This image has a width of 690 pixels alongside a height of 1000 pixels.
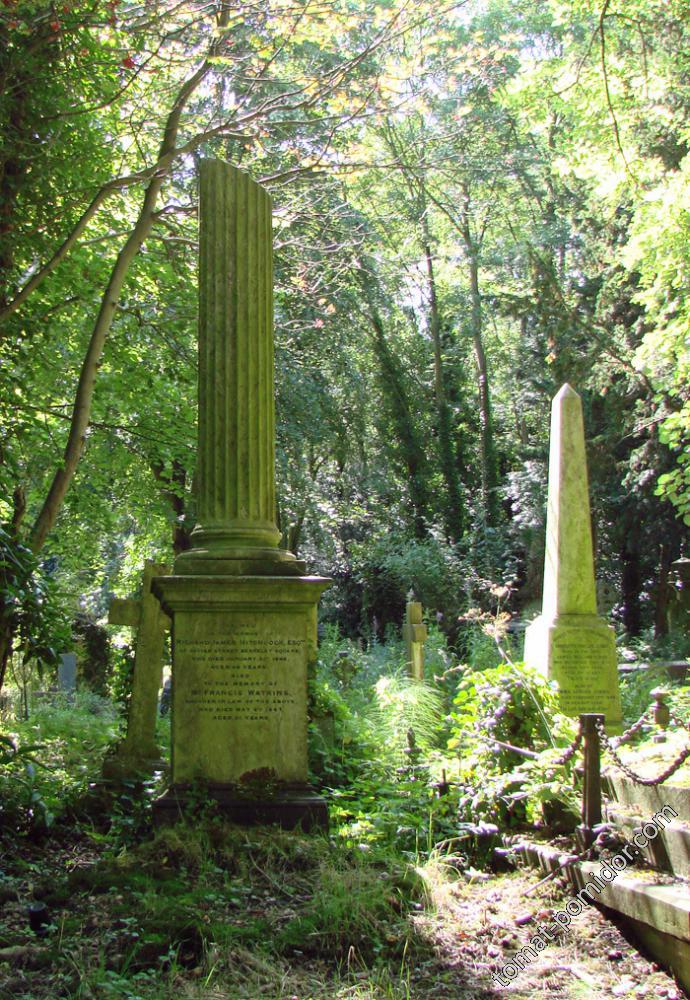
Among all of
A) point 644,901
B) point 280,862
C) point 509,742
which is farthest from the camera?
point 509,742

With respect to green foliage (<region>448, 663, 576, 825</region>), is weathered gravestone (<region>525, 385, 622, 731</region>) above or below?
above

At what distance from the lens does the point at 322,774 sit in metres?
6.93

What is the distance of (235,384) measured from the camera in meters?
6.41

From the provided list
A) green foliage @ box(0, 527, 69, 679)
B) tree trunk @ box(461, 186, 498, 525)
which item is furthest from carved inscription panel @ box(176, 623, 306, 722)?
tree trunk @ box(461, 186, 498, 525)

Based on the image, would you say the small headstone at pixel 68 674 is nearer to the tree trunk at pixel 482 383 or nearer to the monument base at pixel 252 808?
the tree trunk at pixel 482 383

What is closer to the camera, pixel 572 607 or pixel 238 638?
pixel 238 638

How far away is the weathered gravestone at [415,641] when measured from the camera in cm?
1467

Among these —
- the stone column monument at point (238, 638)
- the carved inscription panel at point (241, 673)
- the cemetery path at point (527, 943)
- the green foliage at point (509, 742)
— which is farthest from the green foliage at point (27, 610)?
the cemetery path at point (527, 943)

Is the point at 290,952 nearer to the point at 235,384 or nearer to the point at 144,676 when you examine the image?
the point at 235,384

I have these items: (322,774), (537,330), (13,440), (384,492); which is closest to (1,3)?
(13,440)

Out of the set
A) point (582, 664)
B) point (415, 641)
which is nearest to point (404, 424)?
point (415, 641)

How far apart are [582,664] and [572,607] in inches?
24.4

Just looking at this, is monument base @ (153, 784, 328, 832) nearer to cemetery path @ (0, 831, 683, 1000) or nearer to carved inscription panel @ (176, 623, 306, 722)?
carved inscription panel @ (176, 623, 306, 722)

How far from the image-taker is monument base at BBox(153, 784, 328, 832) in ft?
18.0
